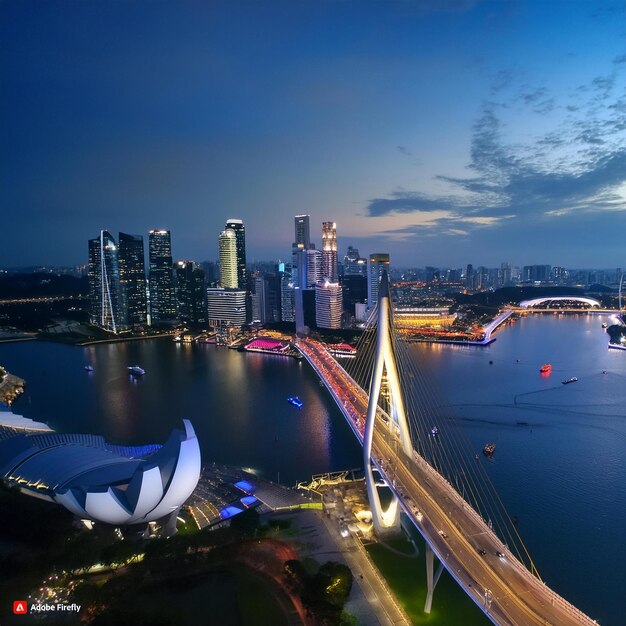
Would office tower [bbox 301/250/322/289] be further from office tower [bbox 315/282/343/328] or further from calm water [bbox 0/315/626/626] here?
calm water [bbox 0/315/626/626]

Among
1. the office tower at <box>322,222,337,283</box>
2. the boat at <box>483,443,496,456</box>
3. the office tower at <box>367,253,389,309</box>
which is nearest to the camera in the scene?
the boat at <box>483,443,496,456</box>

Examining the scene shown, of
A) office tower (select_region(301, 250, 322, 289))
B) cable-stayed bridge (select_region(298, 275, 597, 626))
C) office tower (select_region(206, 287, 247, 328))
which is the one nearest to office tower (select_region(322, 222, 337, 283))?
office tower (select_region(301, 250, 322, 289))

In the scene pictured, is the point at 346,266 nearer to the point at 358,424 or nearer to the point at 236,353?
the point at 236,353

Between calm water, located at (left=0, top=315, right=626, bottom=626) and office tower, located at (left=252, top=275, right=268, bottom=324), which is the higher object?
office tower, located at (left=252, top=275, right=268, bottom=324)

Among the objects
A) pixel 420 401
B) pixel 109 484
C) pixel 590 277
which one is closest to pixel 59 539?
pixel 109 484

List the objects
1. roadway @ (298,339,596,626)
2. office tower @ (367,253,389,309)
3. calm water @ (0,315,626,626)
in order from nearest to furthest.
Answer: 1. roadway @ (298,339,596,626)
2. calm water @ (0,315,626,626)
3. office tower @ (367,253,389,309)

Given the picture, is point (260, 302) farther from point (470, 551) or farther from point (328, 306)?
point (470, 551)

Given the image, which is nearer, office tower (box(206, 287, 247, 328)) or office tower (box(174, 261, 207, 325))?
office tower (box(206, 287, 247, 328))
